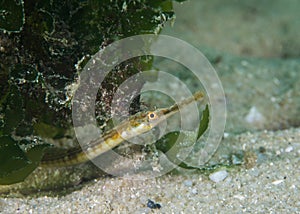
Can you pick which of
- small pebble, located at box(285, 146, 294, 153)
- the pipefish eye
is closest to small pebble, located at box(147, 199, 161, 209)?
the pipefish eye

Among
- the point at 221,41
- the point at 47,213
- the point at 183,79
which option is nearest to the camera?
the point at 47,213

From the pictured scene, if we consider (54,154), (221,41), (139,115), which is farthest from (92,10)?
(221,41)

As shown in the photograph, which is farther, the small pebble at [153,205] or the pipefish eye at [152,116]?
the pipefish eye at [152,116]

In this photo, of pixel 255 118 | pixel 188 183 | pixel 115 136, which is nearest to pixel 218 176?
pixel 188 183

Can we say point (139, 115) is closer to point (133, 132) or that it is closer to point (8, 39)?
point (133, 132)

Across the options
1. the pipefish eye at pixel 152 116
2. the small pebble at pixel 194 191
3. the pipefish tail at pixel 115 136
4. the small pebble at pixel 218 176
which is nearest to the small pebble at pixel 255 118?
the small pebble at pixel 218 176

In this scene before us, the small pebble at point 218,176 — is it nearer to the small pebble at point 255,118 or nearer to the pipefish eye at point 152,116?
the pipefish eye at point 152,116
